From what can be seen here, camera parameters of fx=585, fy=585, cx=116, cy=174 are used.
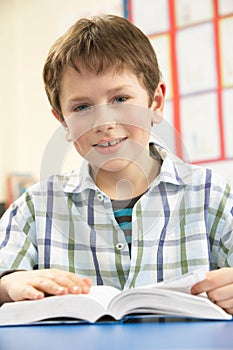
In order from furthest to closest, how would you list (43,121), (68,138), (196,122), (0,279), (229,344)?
(43,121)
(196,122)
(68,138)
(0,279)
(229,344)

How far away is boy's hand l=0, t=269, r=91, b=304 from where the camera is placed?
0.93 meters

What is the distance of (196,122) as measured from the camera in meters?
2.78

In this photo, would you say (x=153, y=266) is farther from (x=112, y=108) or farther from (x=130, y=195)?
(x=112, y=108)

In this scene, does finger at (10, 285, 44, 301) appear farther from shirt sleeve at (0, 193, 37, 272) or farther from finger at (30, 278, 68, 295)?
shirt sleeve at (0, 193, 37, 272)

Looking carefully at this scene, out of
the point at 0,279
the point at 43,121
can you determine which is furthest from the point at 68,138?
the point at 43,121

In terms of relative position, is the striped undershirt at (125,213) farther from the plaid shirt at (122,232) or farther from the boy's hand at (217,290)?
the boy's hand at (217,290)

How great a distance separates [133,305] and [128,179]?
1.77 ft

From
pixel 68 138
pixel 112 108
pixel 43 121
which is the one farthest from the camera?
pixel 43 121

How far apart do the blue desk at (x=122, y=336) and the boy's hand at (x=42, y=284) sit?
8 cm

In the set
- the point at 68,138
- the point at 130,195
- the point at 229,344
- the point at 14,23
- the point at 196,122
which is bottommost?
the point at 229,344

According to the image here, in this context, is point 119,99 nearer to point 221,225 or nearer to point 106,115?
point 106,115

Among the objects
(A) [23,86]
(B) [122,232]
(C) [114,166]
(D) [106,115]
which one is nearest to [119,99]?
(D) [106,115]

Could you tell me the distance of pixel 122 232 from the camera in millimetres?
1252

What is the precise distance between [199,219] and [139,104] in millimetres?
283
